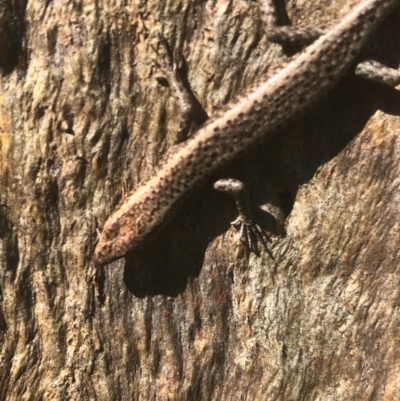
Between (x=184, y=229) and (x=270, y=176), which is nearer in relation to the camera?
(x=270, y=176)

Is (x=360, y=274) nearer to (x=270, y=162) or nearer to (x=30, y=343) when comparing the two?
(x=270, y=162)

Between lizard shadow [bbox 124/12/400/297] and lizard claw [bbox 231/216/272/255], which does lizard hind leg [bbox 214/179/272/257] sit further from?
lizard shadow [bbox 124/12/400/297]

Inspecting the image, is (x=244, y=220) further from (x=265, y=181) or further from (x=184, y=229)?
(x=184, y=229)

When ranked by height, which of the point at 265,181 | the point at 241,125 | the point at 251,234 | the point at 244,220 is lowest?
the point at 251,234

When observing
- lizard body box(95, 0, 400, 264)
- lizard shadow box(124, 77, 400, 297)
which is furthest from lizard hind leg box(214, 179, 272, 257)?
lizard body box(95, 0, 400, 264)

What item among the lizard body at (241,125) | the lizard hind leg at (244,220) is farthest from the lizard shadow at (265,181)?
the lizard body at (241,125)

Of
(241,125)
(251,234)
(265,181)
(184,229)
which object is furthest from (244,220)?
(241,125)

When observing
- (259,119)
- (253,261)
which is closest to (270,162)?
(259,119)
